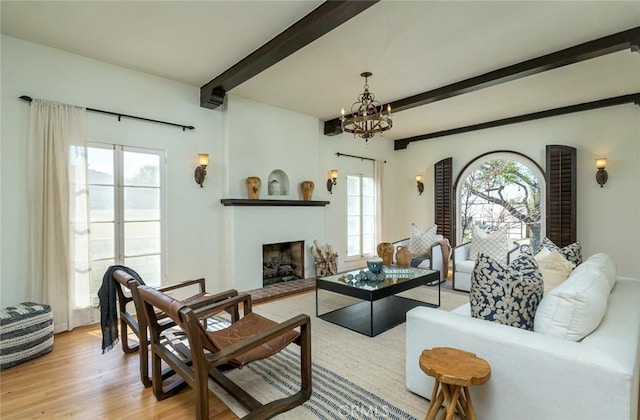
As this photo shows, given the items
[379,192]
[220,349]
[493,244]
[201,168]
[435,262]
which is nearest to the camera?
[220,349]

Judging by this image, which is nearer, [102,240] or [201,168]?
[102,240]

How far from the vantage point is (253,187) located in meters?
4.70

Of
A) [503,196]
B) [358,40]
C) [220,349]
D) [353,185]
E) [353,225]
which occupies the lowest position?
[220,349]

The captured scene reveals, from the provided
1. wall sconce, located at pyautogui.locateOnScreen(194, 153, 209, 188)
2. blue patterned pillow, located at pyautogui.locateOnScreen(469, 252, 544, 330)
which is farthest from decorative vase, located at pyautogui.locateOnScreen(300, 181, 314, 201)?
blue patterned pillow, located at pyautogui.locateOnScreen(469, 252, 544, 330)

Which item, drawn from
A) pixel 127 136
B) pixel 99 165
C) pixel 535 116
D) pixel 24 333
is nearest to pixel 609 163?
pixel 535 116

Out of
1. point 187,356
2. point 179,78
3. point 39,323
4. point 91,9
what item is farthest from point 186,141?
point 187,356

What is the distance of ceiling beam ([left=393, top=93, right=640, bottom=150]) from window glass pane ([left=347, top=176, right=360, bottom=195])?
1543 mm

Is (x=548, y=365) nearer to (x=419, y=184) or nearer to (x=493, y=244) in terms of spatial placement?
(x=493, y=244)

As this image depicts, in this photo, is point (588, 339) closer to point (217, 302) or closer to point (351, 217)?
point (217, 302)

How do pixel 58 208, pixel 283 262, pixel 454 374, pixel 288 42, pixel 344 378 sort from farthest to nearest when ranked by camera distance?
pixel 283 262 < pixel 58 208 < pixel 288 42 < pixel 344 378 < pixel 454 374

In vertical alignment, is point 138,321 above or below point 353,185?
below

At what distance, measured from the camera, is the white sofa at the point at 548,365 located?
4.59ft

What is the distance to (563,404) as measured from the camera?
149 centimetres

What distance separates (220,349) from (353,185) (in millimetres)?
5055
